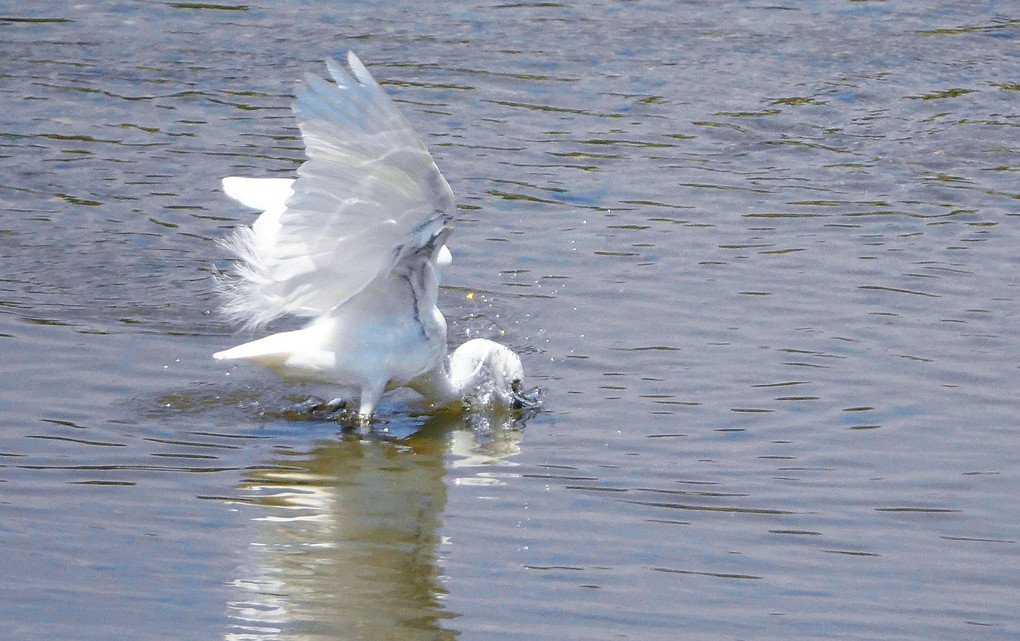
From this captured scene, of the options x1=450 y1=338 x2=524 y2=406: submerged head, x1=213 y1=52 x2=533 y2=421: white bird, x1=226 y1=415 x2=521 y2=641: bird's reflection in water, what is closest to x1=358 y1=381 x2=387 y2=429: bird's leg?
x1=213 y1=52 x2=533 y2=421: white bird

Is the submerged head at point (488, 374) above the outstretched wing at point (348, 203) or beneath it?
beneath

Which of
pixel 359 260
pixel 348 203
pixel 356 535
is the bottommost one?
pixel 356 535

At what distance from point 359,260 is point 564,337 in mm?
1732

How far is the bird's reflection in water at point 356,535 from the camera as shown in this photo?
156 inches

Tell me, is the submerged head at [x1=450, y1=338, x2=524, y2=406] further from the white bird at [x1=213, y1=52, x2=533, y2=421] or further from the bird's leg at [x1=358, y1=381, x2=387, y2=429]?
the bird's leg at [x1=358, y1=381, x2=387, y2=429]

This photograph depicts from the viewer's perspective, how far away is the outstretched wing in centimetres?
459

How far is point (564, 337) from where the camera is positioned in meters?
6.61

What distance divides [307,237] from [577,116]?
16.2 ft

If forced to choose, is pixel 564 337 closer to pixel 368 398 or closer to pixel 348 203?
pixel 368 398

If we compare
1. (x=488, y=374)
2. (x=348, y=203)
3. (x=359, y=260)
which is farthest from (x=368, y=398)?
(x=348, y=203)

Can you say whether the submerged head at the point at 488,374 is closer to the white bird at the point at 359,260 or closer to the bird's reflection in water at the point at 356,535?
the white bird at the point at 359,260

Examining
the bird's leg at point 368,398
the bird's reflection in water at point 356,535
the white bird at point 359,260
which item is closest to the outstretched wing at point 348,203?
the white bird at point 359,260

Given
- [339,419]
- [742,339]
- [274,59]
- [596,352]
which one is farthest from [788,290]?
[274,59]

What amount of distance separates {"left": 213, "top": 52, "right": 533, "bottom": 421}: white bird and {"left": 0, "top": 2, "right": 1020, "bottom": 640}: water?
0.24 m
